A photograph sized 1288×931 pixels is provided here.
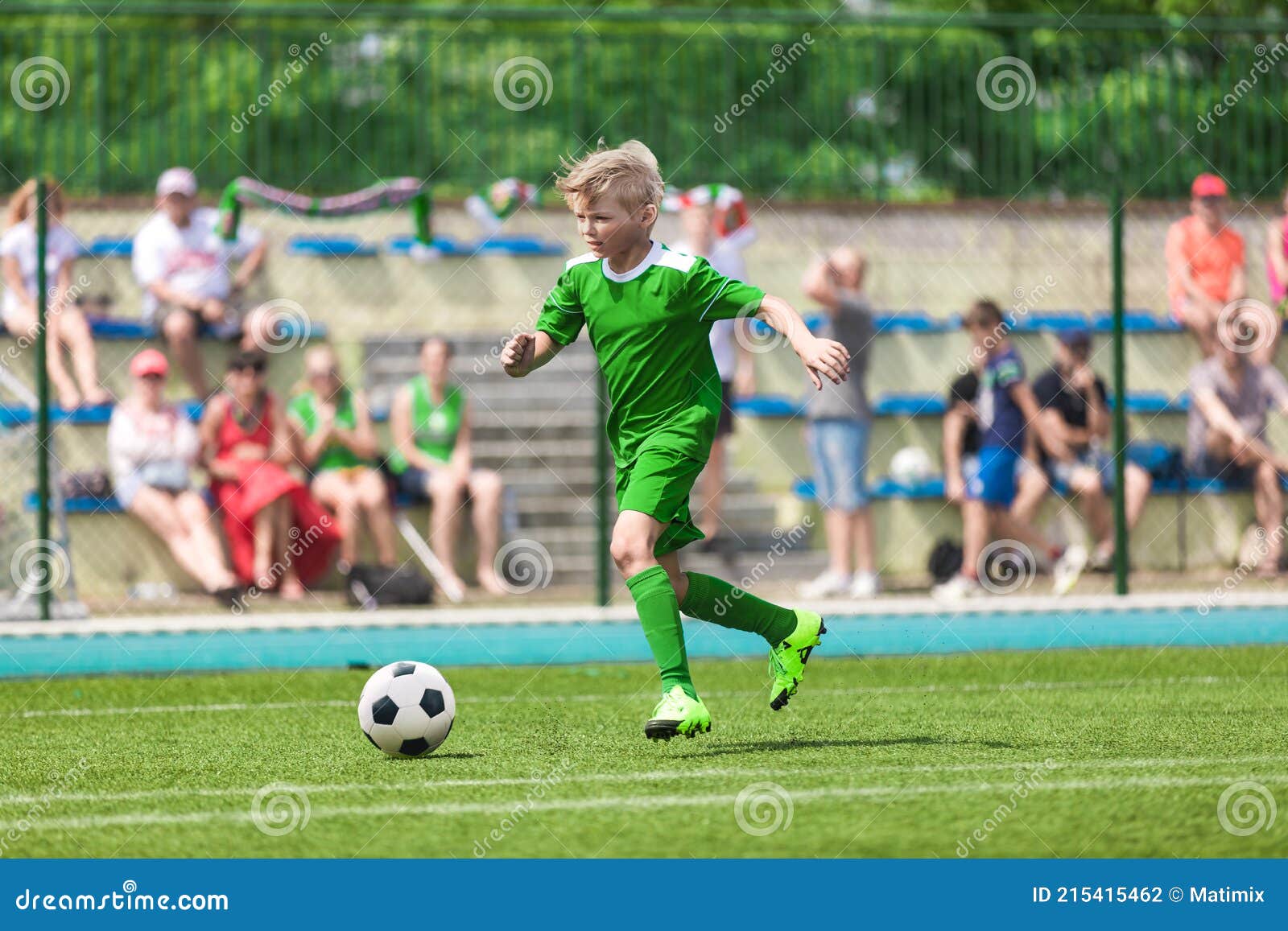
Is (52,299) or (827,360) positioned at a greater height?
(52,299)

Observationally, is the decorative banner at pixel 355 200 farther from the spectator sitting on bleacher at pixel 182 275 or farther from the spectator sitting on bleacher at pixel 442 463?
the spectator sitting on bleacher at pixel 442 463

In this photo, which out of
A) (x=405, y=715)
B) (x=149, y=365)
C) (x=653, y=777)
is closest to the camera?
(x=653, y=777)

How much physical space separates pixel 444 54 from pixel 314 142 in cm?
141

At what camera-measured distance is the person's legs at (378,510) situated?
12312 mm

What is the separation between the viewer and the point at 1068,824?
15.2 ft
